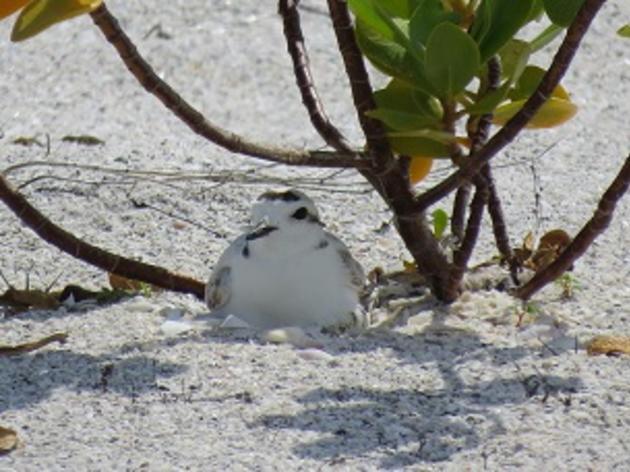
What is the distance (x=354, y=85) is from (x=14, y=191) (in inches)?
31.1

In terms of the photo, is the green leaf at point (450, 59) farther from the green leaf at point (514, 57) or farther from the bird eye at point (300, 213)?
the bird eye at point (300, 213)

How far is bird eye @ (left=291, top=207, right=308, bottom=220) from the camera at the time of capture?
12.3 ft

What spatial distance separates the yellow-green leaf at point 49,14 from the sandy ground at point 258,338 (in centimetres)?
64

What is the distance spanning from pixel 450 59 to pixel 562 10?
239mm

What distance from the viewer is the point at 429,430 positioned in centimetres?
305

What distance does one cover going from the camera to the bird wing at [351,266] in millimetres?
3775

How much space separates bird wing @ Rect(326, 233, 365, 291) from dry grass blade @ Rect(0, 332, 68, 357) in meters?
0.62

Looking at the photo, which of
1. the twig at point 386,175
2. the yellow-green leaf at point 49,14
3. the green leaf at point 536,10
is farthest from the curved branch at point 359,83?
the yellow-green leaf at point 49,14

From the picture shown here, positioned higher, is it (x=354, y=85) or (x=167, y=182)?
(x=354, y=85)

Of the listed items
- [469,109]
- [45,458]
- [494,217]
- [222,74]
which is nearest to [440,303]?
[494,217]

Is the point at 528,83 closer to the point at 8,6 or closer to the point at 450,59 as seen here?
the point at 450,59

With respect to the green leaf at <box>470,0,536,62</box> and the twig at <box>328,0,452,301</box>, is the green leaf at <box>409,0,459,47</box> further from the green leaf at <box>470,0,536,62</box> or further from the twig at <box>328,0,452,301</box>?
the twig at <box>328,0,452,301</box>

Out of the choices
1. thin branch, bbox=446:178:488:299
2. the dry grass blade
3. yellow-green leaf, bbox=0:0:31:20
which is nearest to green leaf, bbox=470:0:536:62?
thin branch, bbox=446:178:488:299

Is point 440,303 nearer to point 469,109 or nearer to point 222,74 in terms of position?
point 469,109
